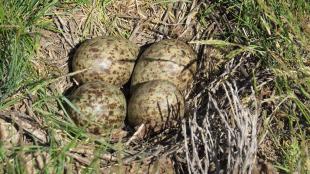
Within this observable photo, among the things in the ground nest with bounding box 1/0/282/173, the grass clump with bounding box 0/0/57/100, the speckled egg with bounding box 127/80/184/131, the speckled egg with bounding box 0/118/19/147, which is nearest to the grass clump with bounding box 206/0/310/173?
the ground nest with bounding box 1/0/282/173

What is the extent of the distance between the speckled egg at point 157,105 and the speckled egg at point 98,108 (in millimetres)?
113

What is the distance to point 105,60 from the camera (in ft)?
12.4

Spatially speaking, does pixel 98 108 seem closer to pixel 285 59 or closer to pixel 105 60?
pixel 105 60

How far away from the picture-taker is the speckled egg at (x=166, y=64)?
378 centimetres

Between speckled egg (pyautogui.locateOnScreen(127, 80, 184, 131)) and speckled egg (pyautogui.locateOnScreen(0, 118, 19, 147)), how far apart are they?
2.61 ft

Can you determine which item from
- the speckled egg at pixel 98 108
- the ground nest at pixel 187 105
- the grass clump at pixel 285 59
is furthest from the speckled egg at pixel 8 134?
the grass clump at pixel 285 59

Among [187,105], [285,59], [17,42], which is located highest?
[17,42]

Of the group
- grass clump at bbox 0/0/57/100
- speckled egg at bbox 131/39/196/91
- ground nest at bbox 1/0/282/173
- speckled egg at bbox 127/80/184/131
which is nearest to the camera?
ground nest at bbox 1/0/282/173

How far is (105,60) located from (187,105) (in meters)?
0.64

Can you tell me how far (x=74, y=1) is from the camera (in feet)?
14.0

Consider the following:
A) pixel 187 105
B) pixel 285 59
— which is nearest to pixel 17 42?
pixel 187 105

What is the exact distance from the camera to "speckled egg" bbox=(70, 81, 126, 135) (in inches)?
140

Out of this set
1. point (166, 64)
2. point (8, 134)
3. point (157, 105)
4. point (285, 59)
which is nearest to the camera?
point (8, 134)

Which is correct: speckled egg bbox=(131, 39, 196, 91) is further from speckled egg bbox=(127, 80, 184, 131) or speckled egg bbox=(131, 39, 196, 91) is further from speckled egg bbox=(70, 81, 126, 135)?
speckled egg bbox=(70, 81, 126, 135)
